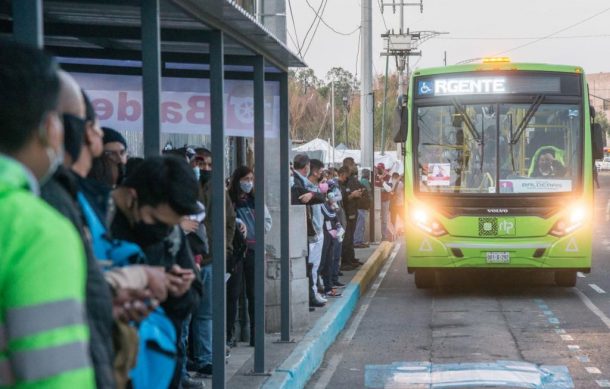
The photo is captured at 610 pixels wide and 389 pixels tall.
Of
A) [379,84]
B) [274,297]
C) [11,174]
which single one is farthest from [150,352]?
[379,84]

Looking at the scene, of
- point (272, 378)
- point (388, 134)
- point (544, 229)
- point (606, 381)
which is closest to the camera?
point (272, 378)

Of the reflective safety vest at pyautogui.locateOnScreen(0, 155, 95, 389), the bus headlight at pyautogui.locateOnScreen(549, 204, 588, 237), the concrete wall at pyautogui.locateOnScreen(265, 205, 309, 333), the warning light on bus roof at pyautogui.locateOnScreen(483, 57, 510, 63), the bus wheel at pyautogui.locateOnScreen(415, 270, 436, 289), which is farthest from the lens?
the bus wheel at pyautogui.locateOnScreen(415, 270, 436, 289)

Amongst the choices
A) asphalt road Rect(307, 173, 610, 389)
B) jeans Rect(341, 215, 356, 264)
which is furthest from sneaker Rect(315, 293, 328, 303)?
jeans Rect(341, 215, 356, 264)

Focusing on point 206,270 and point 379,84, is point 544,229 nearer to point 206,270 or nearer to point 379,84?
point 206,270

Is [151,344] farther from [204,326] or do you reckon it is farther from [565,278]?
[565,278]

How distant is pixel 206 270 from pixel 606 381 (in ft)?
11.0

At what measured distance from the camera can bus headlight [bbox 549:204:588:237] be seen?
1540 cm

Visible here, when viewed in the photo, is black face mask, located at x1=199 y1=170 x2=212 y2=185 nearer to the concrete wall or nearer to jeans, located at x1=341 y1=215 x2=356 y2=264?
the concrete wall

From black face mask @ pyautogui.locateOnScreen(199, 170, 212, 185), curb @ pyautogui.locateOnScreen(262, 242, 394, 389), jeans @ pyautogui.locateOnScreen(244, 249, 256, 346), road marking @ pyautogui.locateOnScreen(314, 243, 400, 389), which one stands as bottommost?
road marking @ pyautogui.locateOnScreen(314, 243, 400, 389)

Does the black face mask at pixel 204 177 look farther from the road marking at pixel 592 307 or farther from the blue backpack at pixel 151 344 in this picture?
the road marking at pixel 592 307

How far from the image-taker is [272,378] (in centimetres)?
848

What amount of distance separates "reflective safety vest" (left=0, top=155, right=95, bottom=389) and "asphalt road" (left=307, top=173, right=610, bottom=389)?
7.17 m

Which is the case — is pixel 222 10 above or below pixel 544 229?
above

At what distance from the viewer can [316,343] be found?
10461 mm
